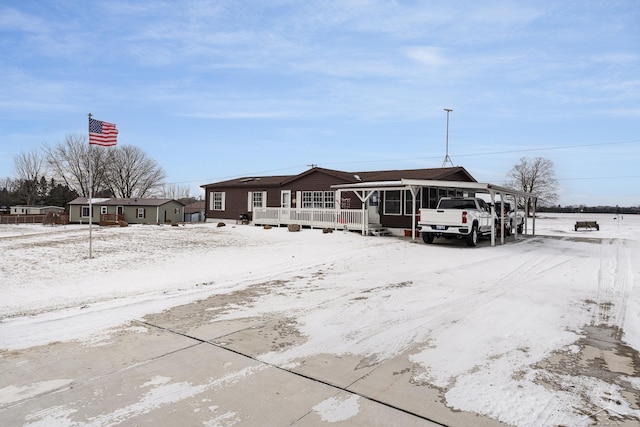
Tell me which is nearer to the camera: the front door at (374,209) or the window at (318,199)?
the front door at (374,209)

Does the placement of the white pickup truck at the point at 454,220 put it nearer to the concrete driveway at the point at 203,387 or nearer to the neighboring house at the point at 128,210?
the concrete driveway at the point at 203,387

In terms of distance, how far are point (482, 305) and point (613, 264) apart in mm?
7924

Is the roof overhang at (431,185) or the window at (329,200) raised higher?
the roof overhang at (431,185)

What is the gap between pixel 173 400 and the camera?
3348 mm

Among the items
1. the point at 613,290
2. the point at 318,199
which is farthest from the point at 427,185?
the point at 613,290

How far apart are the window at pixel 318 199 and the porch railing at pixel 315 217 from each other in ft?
5.47

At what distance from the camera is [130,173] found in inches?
2345

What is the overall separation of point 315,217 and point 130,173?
47.3 meters

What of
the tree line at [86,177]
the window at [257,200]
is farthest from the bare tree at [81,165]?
the window at [257,200]

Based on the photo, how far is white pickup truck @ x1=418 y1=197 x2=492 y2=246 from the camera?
15.4 metres

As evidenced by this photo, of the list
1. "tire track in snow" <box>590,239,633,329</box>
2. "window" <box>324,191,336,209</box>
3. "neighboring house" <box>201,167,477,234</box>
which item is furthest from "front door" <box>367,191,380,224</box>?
"tire track in snow" <box>590,239,633,329</box>

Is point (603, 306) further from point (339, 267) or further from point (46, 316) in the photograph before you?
point (46, 316)

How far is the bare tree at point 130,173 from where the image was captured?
5794cm

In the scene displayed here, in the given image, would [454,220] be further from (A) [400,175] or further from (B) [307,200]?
(B) [307,200]
